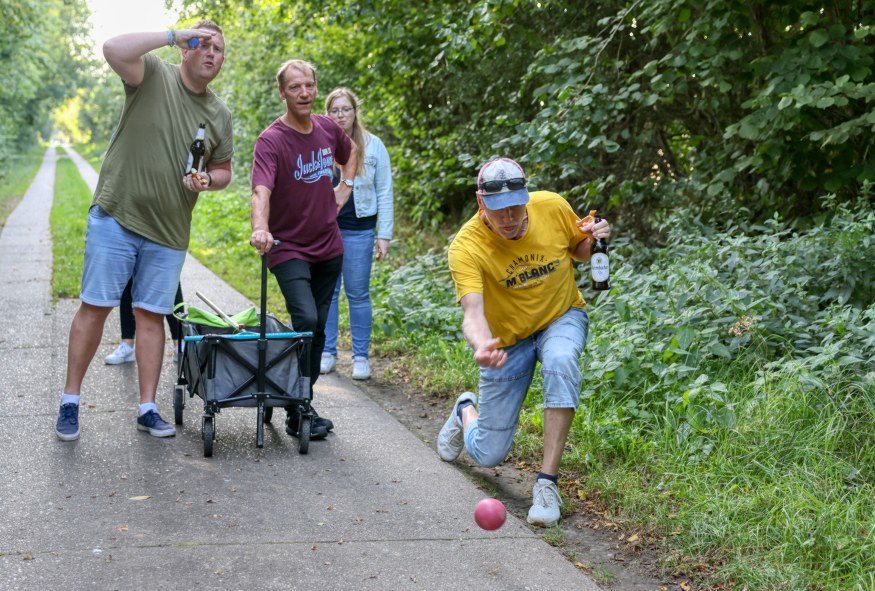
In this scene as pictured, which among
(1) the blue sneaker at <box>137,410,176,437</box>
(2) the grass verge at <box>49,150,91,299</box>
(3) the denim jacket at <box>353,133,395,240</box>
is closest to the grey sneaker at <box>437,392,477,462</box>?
(1) the blue sneaker at <box>137,410,176,437</box>

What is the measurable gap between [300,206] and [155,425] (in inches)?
61.8

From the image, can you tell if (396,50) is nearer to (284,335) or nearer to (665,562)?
(284,335)

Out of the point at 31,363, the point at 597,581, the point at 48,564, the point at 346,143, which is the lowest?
the point at 31,363

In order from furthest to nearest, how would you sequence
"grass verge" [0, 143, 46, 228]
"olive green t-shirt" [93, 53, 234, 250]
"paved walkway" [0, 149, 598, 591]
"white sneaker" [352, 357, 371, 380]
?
"grass verge" [0, 143, 46, 228]
"white sneaker" [352, 357, 371, 380]
"olive green t-shirt" [93, 53, 234, 250]
"paved walkway" [0, 149, 598, 591]

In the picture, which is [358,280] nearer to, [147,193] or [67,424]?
[147,193]

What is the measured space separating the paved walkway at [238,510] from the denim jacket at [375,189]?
1553mm

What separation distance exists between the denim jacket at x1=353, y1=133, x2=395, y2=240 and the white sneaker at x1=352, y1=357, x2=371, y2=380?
39.0 inches

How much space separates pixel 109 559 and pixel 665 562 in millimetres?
2323

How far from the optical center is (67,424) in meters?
5.65

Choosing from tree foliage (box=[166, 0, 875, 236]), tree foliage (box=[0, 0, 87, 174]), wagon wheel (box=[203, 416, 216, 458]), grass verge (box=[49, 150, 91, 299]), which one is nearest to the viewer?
wagon wheel (box=[203, 416, 216, 458])

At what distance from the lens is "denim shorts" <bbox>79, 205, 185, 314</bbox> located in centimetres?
553

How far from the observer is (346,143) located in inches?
249

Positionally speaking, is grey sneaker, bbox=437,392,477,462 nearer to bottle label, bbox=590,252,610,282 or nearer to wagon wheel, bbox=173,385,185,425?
bottle label, bbox=590,252,610,282

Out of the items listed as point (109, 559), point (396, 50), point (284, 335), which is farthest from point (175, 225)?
point (396, 50)
